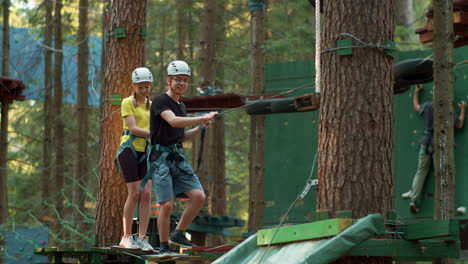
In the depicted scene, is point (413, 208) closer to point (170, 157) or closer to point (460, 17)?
point (460, 17)

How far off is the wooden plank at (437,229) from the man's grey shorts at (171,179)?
8.81ft

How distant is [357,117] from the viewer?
6.15 metres

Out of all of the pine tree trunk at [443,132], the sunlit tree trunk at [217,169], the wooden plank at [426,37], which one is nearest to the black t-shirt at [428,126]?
the wooden plank at [426,37]

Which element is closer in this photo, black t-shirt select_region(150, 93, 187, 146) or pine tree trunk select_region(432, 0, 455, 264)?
black t-shirt select_region(150, 93, 187, 146)

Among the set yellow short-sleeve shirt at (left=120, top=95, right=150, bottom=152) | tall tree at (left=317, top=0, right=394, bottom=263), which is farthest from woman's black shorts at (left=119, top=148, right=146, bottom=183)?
tall tree at (left=317, top=0, right=394, bottom=263)

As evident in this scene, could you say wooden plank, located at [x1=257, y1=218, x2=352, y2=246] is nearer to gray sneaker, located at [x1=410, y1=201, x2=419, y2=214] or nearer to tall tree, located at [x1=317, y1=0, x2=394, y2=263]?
tall tree, located at [x1=317, y1=0, x2=394, y2=263]

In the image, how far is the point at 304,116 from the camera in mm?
13820

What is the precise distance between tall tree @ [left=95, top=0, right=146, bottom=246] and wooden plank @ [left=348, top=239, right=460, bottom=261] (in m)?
4.86

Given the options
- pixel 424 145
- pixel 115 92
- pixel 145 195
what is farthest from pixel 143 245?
pixel 424 145

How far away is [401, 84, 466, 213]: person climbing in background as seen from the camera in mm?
11763

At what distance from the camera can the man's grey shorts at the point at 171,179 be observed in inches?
289

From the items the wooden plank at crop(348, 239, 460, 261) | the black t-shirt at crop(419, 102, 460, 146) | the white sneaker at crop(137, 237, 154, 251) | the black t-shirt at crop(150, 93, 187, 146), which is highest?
the black t-shirt at crop(419, 102, 460, 146)

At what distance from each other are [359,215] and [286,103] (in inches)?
216

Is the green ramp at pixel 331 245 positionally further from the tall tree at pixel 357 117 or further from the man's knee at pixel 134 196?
the man's knee at pixel 134 196
